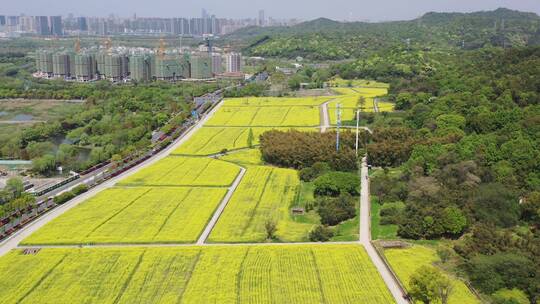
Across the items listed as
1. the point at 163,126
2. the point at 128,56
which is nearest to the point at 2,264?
the point at 163,126

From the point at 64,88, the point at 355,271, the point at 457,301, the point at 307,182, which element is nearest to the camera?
the point at 457,301

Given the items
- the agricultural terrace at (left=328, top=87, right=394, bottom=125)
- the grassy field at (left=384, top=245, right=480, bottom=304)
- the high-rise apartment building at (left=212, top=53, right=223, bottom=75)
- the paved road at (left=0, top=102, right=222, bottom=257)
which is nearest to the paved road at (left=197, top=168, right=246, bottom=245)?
the paved road at (left=0, top=102, right=222, bottom=257)

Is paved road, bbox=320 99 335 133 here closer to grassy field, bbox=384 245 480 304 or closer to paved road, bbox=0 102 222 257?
paved road, bbox=0 102 222 257

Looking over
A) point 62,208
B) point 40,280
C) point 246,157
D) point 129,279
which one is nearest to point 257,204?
point 62,208

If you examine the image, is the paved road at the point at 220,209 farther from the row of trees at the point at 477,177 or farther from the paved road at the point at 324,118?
the paved road at the point at 324,118

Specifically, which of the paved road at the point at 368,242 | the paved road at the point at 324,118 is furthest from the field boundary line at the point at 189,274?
the paved road at the point at 324,118

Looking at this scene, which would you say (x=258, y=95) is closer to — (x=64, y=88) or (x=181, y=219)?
(x=64, y=88)
